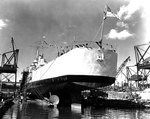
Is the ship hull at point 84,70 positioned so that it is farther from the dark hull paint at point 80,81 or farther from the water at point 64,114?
the water at point 64,114

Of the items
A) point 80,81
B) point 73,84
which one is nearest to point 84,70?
point 80,81

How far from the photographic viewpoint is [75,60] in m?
36.9

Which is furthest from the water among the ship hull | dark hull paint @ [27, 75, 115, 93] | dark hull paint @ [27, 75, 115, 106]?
the ship hull

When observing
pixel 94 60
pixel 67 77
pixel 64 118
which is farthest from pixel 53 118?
pixel 94 60

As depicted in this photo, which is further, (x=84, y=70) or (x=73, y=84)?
(x=73, y=84)

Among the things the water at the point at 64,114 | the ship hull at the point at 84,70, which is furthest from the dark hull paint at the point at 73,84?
the water at the point at 64,114

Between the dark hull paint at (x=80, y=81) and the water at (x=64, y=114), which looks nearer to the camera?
the water at (x=64, y=114)

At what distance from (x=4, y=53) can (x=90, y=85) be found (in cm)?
4406

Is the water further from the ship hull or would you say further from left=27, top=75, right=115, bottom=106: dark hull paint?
the ship hull

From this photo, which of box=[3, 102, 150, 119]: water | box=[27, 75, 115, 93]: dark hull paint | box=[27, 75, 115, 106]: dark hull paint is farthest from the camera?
box=[27, 75, 115, 106]: dark hull paint

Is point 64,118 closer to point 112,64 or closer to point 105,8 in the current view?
point 112,64

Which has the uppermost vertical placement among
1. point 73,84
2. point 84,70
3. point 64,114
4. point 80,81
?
point 84,70

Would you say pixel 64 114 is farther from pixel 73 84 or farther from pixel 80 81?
pixel 80 81

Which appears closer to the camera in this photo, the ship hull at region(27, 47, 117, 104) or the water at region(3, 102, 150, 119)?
the water at region(3, 102, 150, 119)
